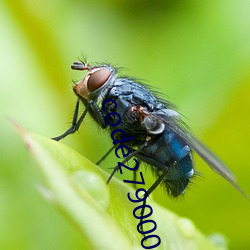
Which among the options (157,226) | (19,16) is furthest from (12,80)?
(157,226)

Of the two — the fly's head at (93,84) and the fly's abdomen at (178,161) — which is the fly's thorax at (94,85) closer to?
the fly's head at (93,84)

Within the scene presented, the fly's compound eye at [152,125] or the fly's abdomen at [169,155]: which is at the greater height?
the fly's compound eye at [152,125]

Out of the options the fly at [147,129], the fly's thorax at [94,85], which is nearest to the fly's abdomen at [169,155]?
the fly at [147,129]

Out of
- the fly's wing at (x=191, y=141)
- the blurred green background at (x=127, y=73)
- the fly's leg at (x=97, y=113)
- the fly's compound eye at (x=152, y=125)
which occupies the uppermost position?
the fly's wing at (x=191, y=141)

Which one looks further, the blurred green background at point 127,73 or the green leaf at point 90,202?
the blurred green background at point 127,73

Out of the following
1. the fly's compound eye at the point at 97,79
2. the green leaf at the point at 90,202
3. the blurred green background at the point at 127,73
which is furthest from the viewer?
the blurred green background at the point at 127,73

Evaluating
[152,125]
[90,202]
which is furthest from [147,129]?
[90,202]

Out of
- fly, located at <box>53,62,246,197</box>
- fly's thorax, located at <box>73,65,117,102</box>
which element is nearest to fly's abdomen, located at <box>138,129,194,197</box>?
fly, located at <box>53,62,246,197</box>

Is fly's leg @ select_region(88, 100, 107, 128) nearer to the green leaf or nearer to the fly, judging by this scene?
→ the fly
